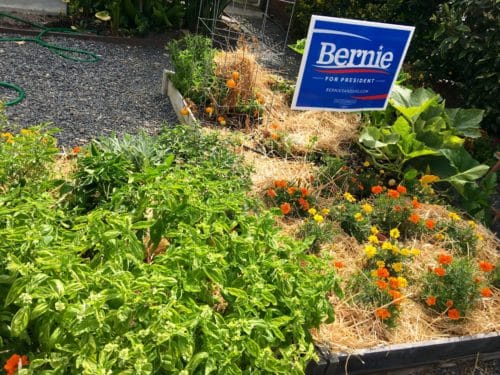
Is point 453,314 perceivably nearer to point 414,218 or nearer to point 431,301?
point 431,301

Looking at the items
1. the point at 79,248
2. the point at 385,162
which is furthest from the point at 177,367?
the point at 385,162

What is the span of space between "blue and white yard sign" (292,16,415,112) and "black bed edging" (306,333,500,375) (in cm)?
194

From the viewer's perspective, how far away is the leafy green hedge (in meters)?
1.54

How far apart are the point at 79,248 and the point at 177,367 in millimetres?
581

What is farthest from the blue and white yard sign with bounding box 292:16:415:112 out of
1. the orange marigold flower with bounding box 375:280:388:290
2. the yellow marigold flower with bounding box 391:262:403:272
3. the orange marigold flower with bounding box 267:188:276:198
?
the orange marigold flower with bounding box 375:280:388:290

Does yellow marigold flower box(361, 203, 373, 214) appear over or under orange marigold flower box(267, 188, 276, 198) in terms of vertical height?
over

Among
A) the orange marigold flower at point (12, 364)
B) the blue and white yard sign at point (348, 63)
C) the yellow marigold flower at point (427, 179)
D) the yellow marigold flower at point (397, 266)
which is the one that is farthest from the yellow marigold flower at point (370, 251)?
the orange marigold flower at point (12, 364)

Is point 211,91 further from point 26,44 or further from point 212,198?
point 26,44

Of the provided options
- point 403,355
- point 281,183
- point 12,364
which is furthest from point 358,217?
point 12,364

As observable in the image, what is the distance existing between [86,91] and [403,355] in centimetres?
404

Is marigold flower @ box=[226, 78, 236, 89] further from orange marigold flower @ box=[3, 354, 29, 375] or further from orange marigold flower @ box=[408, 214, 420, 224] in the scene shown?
orange marigold flower @ box=[3, 354, 29, 375]

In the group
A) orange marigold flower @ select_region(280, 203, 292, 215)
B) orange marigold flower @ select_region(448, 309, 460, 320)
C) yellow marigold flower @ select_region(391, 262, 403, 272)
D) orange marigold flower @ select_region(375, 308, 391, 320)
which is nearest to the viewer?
orange marigold flower @ select_region(375, 308, 391, 320)

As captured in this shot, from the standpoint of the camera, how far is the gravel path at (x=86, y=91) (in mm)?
4289

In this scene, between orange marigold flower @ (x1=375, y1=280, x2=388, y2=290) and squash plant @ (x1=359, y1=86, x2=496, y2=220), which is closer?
orange marigold flower @ (x1=375, y1=280, x2=388, y2=290)
